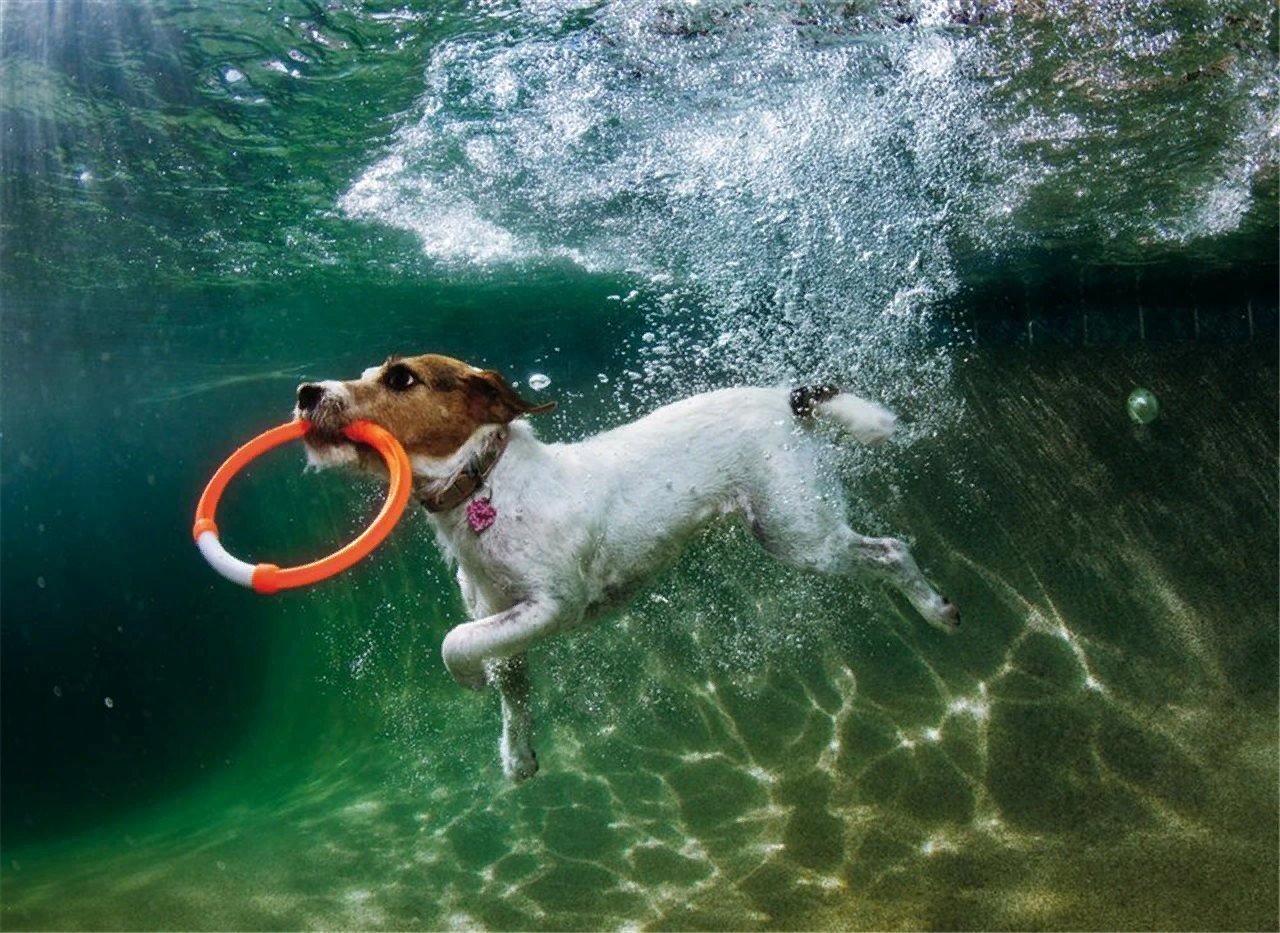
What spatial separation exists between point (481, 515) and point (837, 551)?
1926 mm

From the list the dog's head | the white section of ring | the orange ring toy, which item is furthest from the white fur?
the white section of ring

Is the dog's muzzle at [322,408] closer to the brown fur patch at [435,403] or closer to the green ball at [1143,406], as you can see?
the brown fur patch at [435,403]

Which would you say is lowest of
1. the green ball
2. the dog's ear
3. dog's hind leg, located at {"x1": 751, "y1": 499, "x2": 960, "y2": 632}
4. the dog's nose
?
the green ball

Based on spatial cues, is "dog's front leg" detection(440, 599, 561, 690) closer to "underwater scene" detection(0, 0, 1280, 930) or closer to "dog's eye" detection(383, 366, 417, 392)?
"dog's eye" detection(383, 366, 417, 392)

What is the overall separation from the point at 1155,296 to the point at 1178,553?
1019 centimetres

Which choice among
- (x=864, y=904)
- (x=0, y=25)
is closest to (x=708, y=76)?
(x=0, y=25)

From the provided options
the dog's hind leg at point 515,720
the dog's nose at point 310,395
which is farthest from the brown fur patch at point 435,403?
the dog's hind leg at point 515,720

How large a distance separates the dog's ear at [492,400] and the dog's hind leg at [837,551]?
148 cm

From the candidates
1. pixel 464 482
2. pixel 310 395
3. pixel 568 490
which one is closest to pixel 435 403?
pixel 464 482

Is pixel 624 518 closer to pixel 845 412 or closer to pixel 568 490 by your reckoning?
pixel 568 490

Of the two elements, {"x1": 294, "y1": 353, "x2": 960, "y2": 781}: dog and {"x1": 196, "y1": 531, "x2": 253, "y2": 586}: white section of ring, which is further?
{"x1": 294, "y1": 353, "x2": 960, "y2": 781}: dog

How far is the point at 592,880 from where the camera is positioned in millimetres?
6023

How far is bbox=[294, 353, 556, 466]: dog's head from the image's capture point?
131 inches

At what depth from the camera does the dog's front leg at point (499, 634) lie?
136 inches
